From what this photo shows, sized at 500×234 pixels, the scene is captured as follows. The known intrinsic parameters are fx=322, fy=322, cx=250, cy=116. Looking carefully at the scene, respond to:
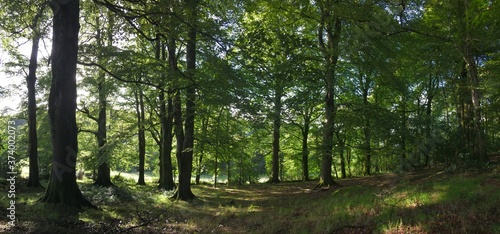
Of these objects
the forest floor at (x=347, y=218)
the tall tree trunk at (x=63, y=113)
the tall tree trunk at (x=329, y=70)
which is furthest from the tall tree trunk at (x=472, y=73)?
the tall tree trunk at (x=63, y=113)

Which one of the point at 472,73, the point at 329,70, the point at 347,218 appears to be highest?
the point at 329,70

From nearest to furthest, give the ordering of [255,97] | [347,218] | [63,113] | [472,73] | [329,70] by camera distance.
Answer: [347,218], [63,113], [255,97], [472,73], [329,70]

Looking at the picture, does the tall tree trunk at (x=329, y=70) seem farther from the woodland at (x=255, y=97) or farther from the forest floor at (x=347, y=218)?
the forest floor at (x=347, y=218)

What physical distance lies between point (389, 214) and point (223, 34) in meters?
6.17

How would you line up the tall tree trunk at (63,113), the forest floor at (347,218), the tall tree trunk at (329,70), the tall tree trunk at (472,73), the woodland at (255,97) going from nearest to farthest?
the forest floor at (347,218) < the woodland at (255,97) < the tall tree trunk at (63,113) < the tall tree trunk at (472,73) < the tall tree trunk at (329,70)

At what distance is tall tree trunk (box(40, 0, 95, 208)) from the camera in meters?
8.34

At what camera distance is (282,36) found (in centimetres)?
802

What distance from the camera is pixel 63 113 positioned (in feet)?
27.8

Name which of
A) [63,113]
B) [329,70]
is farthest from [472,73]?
[63,113]

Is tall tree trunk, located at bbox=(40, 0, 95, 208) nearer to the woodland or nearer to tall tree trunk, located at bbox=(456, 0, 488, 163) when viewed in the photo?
the woodland

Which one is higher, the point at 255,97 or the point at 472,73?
the point at 472,73

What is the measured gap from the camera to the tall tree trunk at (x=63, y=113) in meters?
8.34

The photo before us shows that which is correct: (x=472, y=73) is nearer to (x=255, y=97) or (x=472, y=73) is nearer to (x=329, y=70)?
(x=329, y=70)

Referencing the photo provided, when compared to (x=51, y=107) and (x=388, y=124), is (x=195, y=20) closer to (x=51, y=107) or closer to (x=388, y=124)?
(x=51, y=107)
